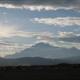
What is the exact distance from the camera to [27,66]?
286 ft

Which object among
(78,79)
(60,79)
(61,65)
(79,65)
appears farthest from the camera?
(61,65)

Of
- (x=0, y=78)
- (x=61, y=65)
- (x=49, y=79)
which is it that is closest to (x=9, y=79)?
(x=0, y=78)

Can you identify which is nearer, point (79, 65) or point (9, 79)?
point (9, 79)

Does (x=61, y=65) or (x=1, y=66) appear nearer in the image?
(x=1, y=66)

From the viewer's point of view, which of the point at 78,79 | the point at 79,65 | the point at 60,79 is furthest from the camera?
the point at 79,65

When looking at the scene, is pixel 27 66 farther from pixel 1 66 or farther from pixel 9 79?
pixel 9 79

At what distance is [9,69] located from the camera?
7450cm

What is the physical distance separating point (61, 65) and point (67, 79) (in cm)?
3104

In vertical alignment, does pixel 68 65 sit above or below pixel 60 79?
above

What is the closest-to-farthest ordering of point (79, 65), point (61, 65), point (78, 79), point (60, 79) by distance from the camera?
1. point (78, 79)
2. point (60, 79)
3. point (79, 65)
4. point (61, 65)

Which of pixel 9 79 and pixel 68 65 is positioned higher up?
pixel 68 65

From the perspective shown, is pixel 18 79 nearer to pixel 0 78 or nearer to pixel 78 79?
pixel 0 78

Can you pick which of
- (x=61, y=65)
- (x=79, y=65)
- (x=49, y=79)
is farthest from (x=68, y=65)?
(x=49, y=79)

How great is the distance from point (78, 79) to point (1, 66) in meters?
24.3
